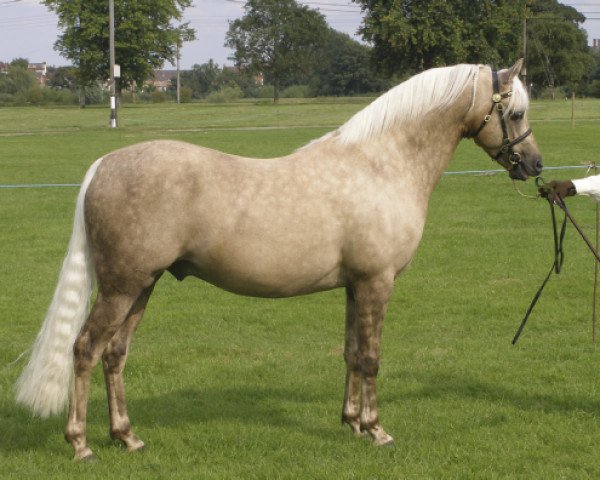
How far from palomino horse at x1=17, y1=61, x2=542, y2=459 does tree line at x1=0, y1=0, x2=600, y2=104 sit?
210ft

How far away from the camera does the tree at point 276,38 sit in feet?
363

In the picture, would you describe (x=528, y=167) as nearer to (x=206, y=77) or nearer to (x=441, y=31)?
(x=441, y=31)

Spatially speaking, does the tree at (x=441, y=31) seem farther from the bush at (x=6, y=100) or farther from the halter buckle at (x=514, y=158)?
the halter buckle at (x=514, y=158)

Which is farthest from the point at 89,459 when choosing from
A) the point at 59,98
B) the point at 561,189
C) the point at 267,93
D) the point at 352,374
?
the point at 267,93

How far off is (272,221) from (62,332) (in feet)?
5.01

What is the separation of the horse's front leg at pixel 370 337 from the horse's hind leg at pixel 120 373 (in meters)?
1.41

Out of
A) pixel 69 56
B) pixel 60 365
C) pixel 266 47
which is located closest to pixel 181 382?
pixel 60 365

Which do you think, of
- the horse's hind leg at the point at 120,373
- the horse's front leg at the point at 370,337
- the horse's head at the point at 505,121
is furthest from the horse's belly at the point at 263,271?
the horse's head at the point at 505,121

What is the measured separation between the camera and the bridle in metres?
5.98

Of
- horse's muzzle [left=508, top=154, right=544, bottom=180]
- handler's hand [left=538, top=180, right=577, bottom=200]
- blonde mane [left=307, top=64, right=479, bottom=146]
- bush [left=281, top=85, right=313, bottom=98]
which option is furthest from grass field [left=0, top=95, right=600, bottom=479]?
bush [left=281, top=85, right=313, bottom=98]

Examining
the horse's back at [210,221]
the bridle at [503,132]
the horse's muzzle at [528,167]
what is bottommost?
the horse's back at [210,221]

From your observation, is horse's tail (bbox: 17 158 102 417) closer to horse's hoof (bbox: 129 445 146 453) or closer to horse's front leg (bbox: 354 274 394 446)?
horse's hoof (bbox: 129 445 146 453)

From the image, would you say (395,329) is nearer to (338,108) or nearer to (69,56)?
(338,108)

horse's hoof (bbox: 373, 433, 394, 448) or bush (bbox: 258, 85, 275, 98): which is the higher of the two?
bush (bbox: 258, 85, 275, 98)
